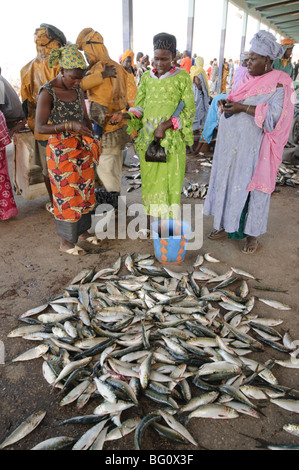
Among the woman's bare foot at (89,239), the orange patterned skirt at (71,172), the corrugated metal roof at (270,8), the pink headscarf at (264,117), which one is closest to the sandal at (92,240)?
the woman's bare foot at (89,239)

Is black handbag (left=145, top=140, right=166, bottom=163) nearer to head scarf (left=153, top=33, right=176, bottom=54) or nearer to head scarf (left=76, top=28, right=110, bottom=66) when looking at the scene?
head scarf (left=153, top=33, right=176, bottom=54)

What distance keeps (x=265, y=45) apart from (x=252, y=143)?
830mm

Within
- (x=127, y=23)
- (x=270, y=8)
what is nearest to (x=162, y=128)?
(x=127, y=23)

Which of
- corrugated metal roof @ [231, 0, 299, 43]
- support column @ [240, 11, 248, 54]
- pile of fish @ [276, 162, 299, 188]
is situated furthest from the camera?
support column @ [240, 11, 248, 54]

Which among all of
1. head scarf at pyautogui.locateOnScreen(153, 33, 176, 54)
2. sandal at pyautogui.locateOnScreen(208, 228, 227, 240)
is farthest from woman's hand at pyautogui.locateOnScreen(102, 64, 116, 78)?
sandal at pyautogui.locateOnScreen(208, 228, 227, 240)

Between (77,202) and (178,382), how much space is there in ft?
6.60

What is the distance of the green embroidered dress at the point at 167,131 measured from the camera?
3.10 meters

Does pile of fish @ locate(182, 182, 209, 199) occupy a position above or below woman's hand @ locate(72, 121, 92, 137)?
below

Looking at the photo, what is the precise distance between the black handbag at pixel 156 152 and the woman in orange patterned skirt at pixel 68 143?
54cm

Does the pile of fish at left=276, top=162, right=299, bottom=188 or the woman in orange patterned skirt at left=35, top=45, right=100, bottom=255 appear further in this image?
the pile of fish at left=276, top=162, right=299, bottom=188

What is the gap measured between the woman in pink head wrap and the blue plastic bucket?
538 mm

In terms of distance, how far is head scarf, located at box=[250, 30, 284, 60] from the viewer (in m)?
2.68

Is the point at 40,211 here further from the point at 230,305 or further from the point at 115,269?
the point at 230,305

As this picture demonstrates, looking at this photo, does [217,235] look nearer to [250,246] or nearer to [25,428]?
[250,246]
